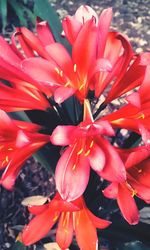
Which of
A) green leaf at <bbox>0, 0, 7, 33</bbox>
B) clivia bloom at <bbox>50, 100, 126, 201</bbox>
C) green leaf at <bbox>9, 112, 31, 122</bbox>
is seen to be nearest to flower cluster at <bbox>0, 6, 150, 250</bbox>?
clivia bloom at <bbox>50, 100, 126, 201</bbox>

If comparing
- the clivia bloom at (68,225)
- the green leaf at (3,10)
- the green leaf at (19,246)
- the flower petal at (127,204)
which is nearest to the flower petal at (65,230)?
the clivia bloom at (68,225)

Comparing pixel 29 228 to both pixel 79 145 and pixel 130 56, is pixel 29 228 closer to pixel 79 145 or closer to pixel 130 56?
pixel 79 145

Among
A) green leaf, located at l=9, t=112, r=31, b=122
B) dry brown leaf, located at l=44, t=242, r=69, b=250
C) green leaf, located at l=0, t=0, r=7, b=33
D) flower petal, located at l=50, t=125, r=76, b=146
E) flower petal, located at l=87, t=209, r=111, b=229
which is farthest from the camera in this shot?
green leaf, located at l=0, t=0, r=7, b=33

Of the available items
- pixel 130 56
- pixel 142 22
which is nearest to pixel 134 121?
pixel 130 56

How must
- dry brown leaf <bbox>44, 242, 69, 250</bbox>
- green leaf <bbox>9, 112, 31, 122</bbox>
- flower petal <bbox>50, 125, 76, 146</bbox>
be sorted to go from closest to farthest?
flower petal <bbox>50, 125, 76, 146</bbox> < green leaf <bbox>9, 112, 31, 122</bbox> < dry brown leaf <bbox>44, 242, 69, 250</bbox>

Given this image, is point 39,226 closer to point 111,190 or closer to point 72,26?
point 111,190

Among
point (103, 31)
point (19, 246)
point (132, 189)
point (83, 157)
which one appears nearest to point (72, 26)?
point (103, 31)

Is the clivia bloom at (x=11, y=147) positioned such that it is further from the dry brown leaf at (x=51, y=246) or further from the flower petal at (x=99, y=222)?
the dry brown leaf at (x=51, y=246)

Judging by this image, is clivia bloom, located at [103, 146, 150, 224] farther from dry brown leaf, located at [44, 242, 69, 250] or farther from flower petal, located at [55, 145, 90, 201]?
dry brown leaf, located at [44, 242, 69, 250]
